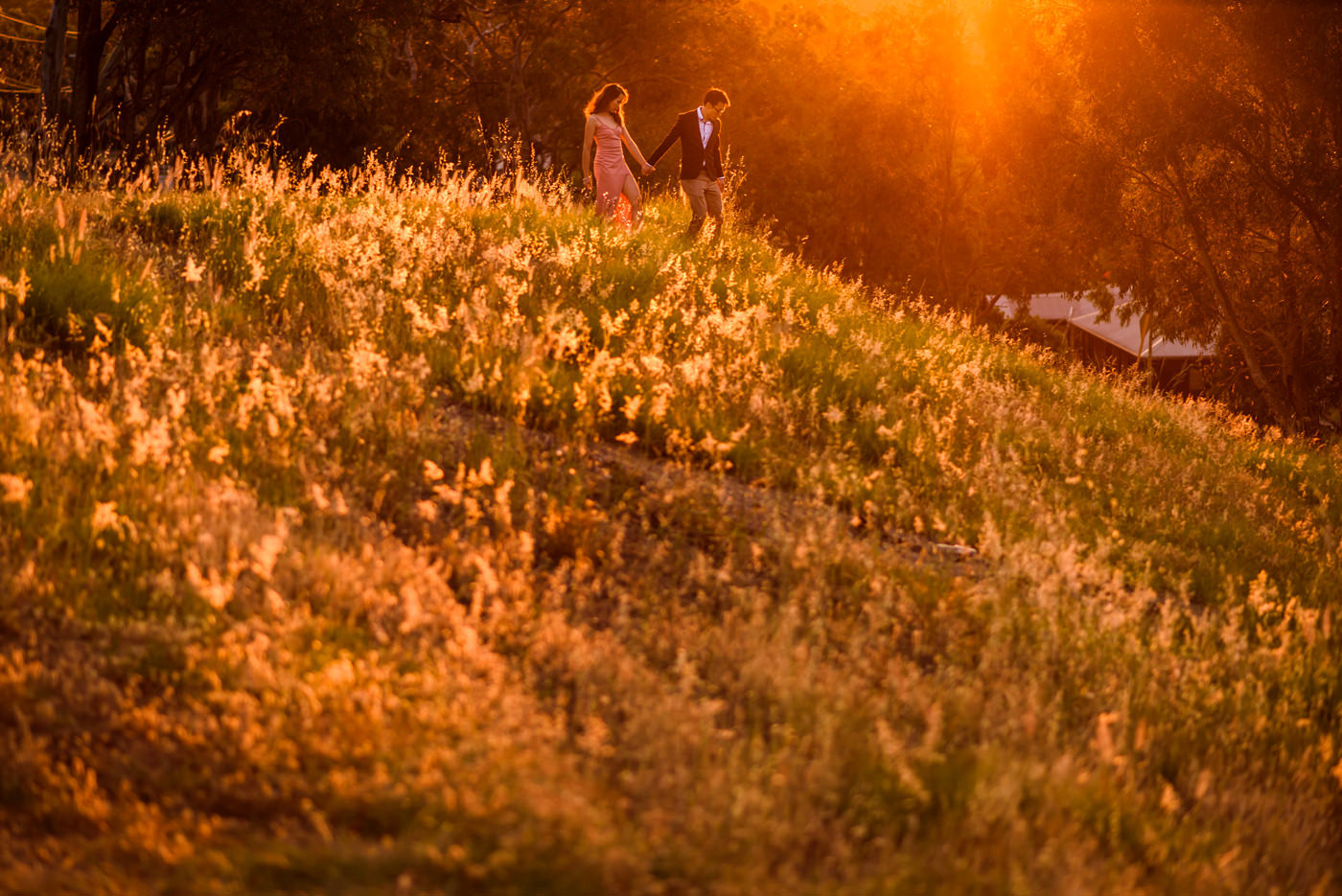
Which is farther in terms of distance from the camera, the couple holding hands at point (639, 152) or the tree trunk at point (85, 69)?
the tree trunk at point (85, 69)

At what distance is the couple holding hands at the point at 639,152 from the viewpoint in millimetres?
12805

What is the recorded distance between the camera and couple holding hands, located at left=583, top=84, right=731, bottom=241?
12.8 m

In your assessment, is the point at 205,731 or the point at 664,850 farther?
the point at 205,731

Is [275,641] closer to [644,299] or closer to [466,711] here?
[466,711]

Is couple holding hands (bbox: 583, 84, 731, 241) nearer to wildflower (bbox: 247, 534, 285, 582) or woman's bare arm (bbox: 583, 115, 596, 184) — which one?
woman's bare arm (bbox: 583, 115, 596, 184)

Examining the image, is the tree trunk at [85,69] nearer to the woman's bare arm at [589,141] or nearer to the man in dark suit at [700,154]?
the woman's bare arm at [589,141]

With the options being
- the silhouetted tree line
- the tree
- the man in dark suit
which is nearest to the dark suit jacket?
the man in dark suit

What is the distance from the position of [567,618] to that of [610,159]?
952cm

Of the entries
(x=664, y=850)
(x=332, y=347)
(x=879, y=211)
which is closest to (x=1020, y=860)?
(x=664, y=850)

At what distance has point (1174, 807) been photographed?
3625 millimetres

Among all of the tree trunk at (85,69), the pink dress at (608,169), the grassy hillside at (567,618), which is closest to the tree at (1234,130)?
the pink dress at (608,169)

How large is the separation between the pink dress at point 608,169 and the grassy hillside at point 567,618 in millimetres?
5229

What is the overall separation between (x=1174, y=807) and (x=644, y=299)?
5.74 m

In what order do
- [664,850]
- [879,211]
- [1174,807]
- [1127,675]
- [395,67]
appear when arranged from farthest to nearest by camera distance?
[879,211] → [395,67] → [1127,675] → [1174,807] → [664,850]
